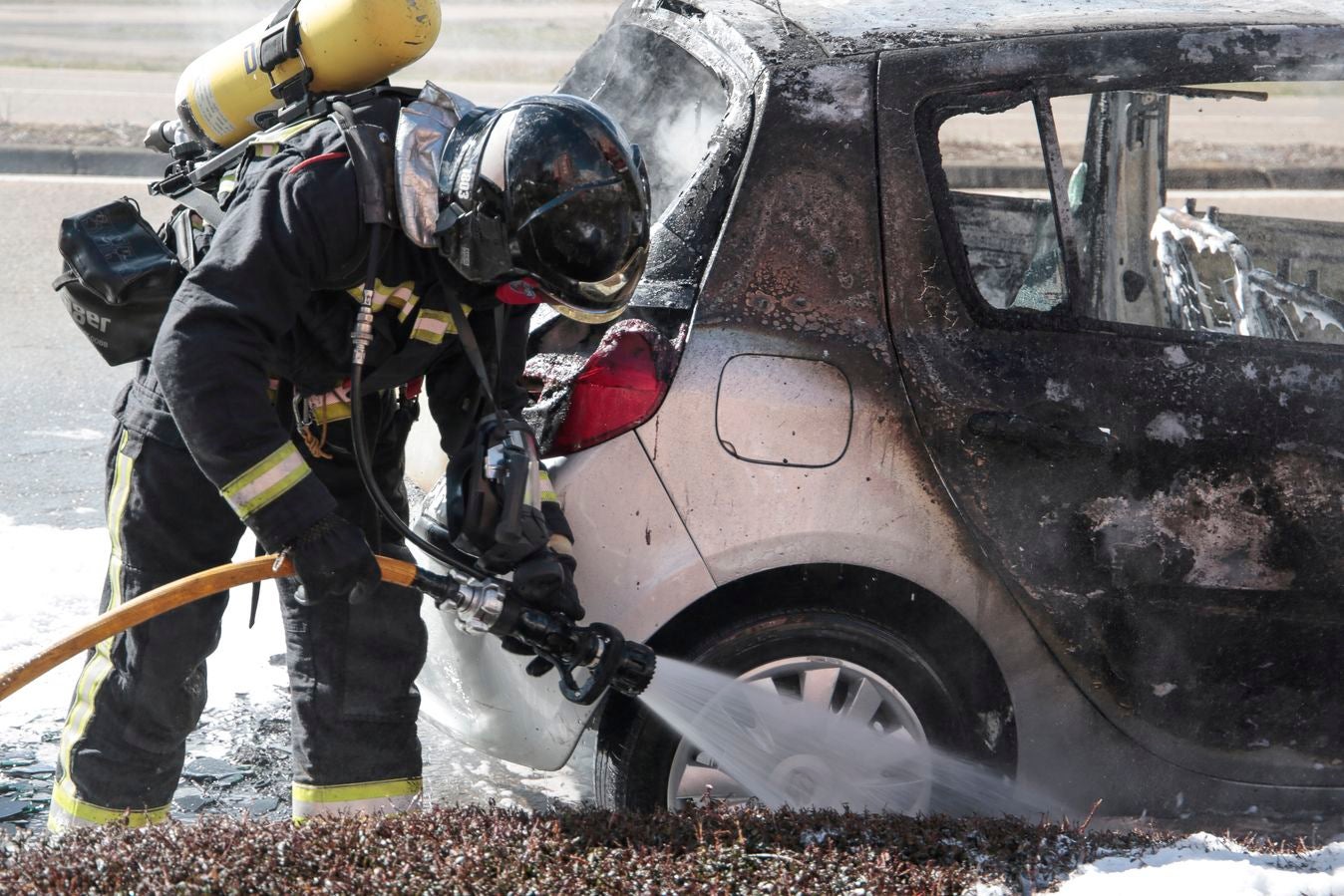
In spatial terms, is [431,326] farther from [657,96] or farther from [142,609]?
[657,96]

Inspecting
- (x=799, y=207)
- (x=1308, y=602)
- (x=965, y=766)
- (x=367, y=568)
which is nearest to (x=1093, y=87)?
(x=799, y=207)

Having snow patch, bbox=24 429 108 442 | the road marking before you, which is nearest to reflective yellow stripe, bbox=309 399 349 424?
snow patch, bbox=24 429 108 442

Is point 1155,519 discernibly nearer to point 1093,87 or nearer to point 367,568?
point 1093,87

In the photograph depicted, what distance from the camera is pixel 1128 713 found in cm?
293

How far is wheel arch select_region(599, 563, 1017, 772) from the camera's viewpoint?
2.83m

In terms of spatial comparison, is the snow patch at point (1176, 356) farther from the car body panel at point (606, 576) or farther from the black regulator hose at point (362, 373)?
the black regulator hose at point (362, 373)

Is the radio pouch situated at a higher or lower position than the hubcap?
higher

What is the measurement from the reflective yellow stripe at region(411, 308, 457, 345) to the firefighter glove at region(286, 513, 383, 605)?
16.5 inches

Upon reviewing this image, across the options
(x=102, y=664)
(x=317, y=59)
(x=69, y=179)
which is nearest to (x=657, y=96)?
(x=317, y=59)

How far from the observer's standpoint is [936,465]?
2805 mm

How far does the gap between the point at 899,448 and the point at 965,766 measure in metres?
0.71

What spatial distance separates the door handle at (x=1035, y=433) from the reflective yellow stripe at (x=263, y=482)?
1.32 m

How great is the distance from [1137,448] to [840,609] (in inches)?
27.0

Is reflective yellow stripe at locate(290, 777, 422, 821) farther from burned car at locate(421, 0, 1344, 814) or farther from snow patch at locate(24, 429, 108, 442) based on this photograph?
snow patch at locate(24, 429, 108, 442)
